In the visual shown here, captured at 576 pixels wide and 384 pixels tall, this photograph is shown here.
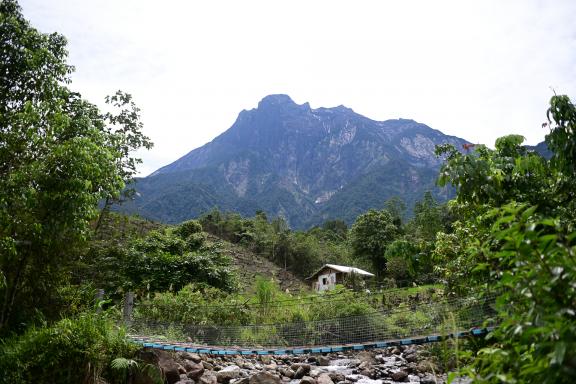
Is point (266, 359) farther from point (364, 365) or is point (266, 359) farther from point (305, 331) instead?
point (364, 365)

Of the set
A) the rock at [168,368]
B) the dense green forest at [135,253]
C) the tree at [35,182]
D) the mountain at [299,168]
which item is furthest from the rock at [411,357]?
the mountain at [299,168]

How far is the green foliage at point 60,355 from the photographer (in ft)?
12.1

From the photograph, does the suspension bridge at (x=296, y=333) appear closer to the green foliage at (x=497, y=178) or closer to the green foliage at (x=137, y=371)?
the green foliage at (x=137, y=371)

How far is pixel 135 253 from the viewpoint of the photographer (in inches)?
389

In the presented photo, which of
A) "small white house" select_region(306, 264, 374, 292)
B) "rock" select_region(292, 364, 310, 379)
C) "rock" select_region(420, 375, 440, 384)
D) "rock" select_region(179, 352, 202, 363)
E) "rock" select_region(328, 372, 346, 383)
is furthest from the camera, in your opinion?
"small white house" select_region(306, 264, 374, 292)

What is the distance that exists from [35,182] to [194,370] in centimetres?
289

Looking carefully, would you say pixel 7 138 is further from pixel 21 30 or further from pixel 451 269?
pixel 451 269

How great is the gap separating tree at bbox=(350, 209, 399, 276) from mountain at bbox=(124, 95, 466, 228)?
2104 inches

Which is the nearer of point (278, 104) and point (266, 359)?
point (266, 359)

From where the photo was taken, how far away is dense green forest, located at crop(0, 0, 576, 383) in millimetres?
1011

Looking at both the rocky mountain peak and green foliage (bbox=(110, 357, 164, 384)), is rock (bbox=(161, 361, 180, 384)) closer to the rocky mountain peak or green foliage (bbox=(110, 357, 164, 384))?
green foliage (bbox=(110, 357, 164, 384))

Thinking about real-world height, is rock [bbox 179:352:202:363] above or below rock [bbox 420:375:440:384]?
above

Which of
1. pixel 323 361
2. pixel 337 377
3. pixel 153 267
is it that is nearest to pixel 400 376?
pixel 337 377

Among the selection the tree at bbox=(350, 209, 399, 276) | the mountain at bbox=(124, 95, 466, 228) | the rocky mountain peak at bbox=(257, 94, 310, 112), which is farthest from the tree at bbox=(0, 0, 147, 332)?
the rocky mountain peak at bbox=(257, 94, 310, 112)
